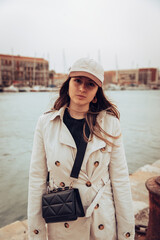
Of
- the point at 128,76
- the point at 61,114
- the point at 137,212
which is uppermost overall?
the point at 128,76

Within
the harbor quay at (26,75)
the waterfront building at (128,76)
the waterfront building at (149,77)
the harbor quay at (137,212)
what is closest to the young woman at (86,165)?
the harbor quay at (137,212)

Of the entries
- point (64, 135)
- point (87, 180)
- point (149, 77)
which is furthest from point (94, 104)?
point (149, 77)

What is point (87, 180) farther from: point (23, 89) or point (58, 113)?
point (23, 89)

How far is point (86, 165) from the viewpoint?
3.79 feet

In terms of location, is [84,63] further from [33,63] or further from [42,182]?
[33,63]

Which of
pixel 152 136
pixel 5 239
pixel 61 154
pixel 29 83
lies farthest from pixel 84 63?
pixel 29 83

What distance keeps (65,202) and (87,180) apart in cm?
16

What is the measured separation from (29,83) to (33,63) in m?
6.05

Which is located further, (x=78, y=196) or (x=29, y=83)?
(x=29, y=83)

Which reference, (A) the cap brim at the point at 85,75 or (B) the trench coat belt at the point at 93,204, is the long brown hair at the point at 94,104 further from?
(B) the trench coat belt at the point at 93,204

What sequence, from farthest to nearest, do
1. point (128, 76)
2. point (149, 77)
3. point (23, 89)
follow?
1. point (128, 76)
2. point (149, 77)
3. point (23, 89)

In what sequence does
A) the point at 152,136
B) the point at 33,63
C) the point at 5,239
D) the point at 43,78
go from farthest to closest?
the point at 43,78, the point at 33,63, the point at 152,136, the point at 5,239

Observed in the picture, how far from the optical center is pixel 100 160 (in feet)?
3.81

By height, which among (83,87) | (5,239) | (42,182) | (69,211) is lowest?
(5,239)
